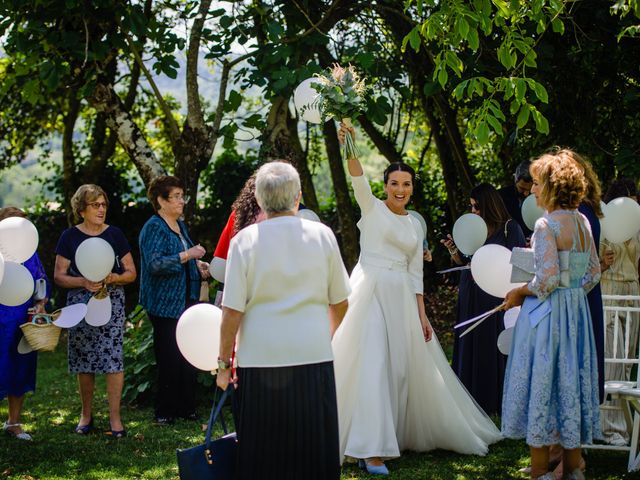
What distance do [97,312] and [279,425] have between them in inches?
106

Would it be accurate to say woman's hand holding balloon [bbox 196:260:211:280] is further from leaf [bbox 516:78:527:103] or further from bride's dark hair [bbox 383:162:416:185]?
leaf [bbox 516:78:527:103]

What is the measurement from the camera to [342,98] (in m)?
4.55

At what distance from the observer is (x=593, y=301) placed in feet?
15.5

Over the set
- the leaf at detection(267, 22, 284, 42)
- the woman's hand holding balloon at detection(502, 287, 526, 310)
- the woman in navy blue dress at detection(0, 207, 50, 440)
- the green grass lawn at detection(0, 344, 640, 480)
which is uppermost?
the leaf at detection(267, 22, 284, 42)

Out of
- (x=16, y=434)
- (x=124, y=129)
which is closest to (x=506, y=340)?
(x=16, y=434)

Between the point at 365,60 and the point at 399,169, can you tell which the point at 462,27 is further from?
the point at 365,60

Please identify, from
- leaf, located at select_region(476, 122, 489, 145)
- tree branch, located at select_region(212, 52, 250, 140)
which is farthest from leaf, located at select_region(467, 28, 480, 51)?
tree branch, located at select_region(212, 52, 250, 140)

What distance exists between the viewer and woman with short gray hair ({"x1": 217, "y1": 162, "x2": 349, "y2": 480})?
3.49 meters

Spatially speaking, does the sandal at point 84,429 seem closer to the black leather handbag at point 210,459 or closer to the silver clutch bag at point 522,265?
the black leather handbag at point 210,459

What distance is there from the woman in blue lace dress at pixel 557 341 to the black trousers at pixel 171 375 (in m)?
2.88

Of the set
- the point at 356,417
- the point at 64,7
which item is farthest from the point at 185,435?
the point at 64,7

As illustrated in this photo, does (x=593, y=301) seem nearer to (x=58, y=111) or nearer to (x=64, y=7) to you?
(x=64, y=7)

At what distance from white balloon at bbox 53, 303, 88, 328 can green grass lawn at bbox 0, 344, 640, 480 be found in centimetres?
86

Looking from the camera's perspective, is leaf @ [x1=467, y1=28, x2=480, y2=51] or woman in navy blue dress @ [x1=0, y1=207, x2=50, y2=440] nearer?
leaf @ [x1=467, y1=28, x2=480, y2=51]
